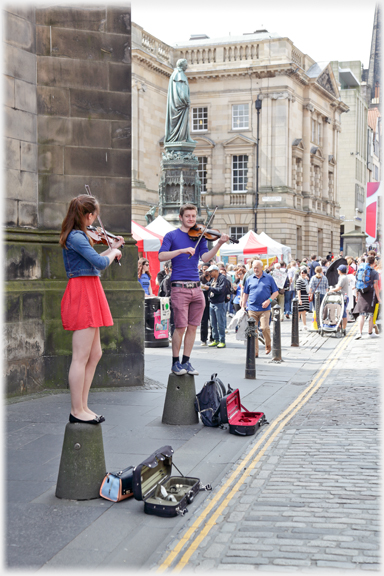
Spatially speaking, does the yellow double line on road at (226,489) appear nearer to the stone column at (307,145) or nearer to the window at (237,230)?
the window at (237,230)

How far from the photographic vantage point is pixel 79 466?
4.79 m

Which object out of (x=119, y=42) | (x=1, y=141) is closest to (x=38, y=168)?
(x=1, y=141)

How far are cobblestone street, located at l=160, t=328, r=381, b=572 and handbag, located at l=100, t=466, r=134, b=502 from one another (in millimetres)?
580

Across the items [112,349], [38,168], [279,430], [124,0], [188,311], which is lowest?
[279,430]

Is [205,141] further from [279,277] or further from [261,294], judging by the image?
[261,294]

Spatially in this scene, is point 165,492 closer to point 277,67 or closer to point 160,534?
point 160,534

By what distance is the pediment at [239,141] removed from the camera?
4716cm

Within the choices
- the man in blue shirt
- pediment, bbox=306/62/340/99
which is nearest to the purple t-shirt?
the man in blue shirt

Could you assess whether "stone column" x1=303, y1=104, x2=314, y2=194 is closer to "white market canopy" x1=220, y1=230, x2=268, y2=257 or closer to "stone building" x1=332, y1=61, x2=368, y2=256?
"stone building" x1=332, y1=61, x2=368, y2=256

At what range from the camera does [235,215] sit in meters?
48.0

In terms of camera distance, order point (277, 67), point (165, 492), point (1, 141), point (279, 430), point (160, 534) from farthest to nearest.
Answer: point (277, 67)
point (1, 141)
point (279, 430)
point (165, 492)
point (160, 534)

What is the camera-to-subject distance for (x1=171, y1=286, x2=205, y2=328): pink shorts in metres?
7.05

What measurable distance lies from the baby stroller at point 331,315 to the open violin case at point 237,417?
10098 mm

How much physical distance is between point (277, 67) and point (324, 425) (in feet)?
139
